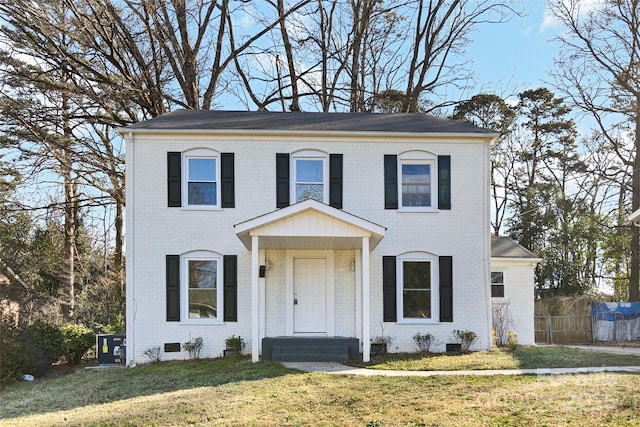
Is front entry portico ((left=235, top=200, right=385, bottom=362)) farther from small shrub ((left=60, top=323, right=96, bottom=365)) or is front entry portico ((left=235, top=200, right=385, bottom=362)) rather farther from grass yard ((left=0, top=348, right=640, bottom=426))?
small shrub ((left=60, top=323, right=96, bottom=365))

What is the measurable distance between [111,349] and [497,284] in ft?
38.4

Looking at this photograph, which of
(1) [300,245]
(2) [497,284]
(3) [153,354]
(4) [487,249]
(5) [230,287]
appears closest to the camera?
(1) [300,245]

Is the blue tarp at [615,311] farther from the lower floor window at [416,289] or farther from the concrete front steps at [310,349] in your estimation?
the concrete front steps at [310,349]

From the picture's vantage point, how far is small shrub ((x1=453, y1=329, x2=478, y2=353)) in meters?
14.5

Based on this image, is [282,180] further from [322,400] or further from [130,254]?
[322,400]

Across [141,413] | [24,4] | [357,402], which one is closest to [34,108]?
[24,4]

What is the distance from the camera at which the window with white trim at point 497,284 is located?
18328 mm

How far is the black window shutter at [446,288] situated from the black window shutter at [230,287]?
5213 millimetres

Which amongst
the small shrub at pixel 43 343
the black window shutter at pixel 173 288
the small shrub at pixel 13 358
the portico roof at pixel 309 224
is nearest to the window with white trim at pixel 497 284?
the portico roof at pixel 309 224

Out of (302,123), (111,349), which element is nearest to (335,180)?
(302,123)

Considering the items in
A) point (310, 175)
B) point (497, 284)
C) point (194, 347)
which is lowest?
point (194, 347)

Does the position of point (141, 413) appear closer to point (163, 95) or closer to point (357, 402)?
point (357, 402)

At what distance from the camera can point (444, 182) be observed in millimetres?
14922

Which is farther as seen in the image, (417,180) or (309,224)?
(417,180)
